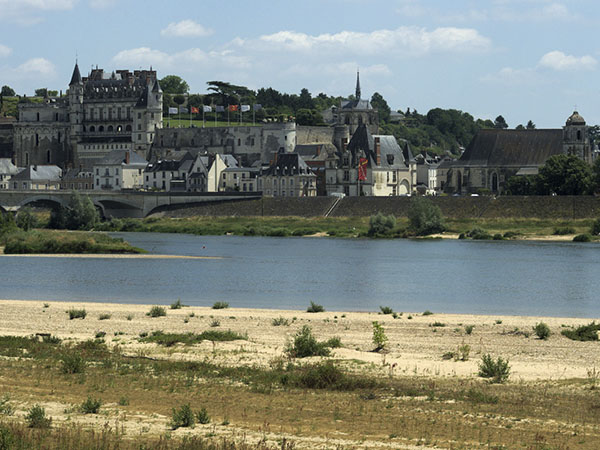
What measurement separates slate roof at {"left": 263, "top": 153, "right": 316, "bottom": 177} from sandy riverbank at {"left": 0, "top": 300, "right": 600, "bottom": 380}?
65.4 m

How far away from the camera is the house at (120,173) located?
108 meters

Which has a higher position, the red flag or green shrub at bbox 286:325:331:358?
the red flag

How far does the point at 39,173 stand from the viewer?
368 ft

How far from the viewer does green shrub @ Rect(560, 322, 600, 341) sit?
2317cm

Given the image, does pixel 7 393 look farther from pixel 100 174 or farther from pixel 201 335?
pixel 100 174

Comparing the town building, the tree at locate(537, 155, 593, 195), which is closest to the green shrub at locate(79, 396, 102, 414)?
the tree at locate(537, 155, 593, 195)

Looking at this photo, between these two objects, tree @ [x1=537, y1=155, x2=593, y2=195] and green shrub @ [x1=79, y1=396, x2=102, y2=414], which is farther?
tree @ [x1=537, y1=155, x2=593, y2=195]

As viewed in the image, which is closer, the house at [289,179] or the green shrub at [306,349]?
the green shrub at [306,349]

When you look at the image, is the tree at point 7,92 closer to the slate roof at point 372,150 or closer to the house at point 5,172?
the house at point 5,172

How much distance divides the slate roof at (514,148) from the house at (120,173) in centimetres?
3228

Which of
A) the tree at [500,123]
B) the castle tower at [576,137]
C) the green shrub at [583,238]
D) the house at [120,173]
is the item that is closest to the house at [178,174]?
the house at [120,173]

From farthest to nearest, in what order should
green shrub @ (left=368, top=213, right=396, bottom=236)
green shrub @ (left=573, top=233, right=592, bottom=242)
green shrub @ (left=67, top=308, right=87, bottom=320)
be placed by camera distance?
green shrub @ (left=368, top=213, right=396, bottom=236) → green shrub @ (left=573, top=233, right=592, bottom=242) → green shrub @ (left=67, top=308, right=87, bottom=320)

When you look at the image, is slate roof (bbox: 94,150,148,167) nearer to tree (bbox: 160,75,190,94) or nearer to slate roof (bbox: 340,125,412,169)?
slate roof (bbox: 340,125,412,169)

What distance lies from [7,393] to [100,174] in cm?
9410
